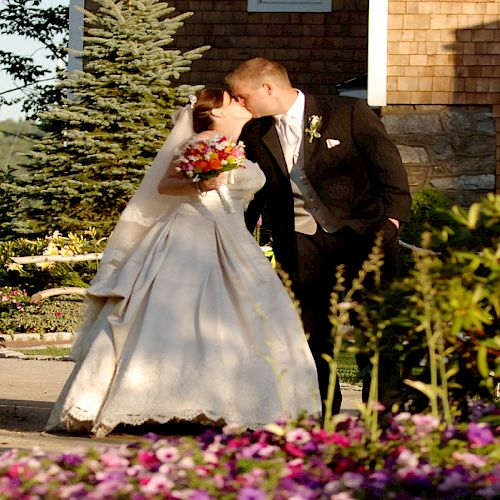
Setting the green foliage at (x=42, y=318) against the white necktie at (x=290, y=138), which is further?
the green foliage at (x=42, y=318)

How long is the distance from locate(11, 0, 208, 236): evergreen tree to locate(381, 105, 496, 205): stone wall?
345cm

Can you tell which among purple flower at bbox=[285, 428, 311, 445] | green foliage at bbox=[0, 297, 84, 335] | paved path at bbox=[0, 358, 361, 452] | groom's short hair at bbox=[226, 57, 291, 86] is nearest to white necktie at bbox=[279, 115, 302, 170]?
groom's short hair at bbox=[226, 57, 291, 86]

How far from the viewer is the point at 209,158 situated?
6965mm

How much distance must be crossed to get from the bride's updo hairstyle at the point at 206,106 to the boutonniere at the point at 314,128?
0.51m

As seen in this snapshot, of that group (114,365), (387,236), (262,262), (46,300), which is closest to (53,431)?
(114,365)

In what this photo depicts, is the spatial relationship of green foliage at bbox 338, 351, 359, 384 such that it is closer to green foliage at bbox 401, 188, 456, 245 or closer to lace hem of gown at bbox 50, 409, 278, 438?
green foliage at bbox 401, 188, 456, 245

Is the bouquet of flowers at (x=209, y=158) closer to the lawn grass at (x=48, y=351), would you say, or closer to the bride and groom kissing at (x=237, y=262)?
the bride and groom kissing at (x=237, y=262)

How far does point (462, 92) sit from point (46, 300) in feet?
17.3

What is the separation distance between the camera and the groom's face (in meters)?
7.10

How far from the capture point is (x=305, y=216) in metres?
7.22

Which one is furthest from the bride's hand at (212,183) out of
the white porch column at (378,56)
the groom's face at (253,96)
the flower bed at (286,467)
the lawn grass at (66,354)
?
the white porch column at (378,56)

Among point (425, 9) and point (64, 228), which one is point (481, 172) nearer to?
point (425, 9)

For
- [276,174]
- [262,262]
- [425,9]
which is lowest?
[262,262]

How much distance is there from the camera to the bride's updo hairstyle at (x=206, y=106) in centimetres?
736
